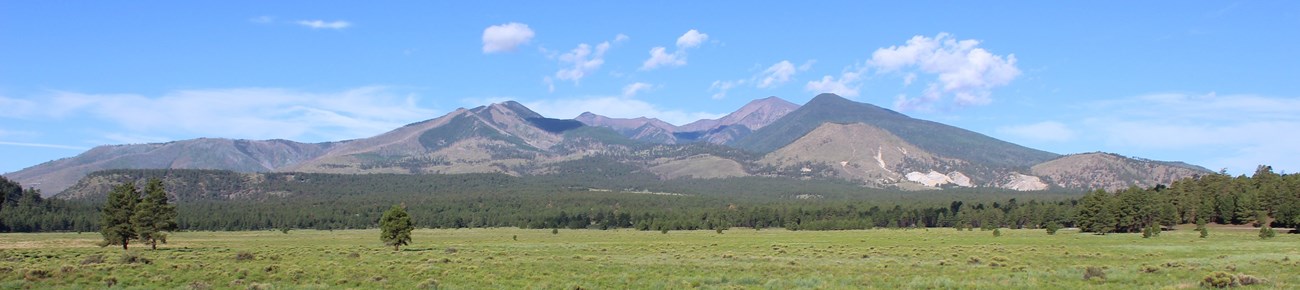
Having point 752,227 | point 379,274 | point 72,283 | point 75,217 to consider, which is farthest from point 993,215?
point 75,217

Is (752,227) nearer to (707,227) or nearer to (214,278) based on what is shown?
(707,227)

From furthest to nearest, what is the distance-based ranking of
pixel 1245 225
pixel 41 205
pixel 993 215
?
1. pixel 41 205
2. pixel 993 215
3. pixel 1245 225

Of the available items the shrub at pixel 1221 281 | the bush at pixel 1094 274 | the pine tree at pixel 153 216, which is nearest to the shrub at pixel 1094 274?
the bush at pixel 1094 274

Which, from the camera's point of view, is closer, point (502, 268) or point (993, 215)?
point (502, 268)

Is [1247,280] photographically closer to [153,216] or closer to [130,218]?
[130,218]

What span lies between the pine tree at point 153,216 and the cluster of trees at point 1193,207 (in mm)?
93936

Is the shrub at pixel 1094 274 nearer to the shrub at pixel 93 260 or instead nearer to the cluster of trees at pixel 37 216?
the shrub at pixel 93 260

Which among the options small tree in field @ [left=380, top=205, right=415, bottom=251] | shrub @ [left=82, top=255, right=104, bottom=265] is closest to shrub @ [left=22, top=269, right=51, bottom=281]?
shrub @ [left=82, top=255, right=104, bottom=265]

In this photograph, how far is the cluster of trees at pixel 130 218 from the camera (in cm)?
7169

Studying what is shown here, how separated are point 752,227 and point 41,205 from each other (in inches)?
5637

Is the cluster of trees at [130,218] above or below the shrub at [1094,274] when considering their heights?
above

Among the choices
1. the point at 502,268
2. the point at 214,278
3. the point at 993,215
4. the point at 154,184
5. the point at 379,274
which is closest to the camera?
the point at 214,278

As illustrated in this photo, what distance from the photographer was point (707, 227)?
178 meters

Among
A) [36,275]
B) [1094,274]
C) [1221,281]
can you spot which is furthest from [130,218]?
[1221,281]
